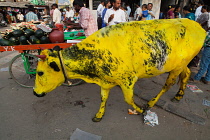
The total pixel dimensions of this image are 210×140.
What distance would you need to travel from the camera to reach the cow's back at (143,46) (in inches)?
78.9

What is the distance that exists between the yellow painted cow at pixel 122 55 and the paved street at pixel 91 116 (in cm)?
72

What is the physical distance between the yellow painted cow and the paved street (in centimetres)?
72

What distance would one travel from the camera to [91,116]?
284cm

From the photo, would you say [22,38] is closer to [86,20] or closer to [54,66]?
[86,20]

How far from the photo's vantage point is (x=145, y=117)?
8.86 feet

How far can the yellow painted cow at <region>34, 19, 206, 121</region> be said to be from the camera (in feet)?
6.57

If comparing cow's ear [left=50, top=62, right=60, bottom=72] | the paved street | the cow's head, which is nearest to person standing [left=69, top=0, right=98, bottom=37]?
the paved street

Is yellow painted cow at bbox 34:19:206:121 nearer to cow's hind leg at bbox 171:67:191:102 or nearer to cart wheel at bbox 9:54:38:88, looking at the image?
→ cow's hind leg at bbox 171:67:191:102

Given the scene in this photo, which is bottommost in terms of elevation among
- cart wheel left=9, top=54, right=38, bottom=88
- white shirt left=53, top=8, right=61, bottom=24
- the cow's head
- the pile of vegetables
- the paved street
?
the paved street

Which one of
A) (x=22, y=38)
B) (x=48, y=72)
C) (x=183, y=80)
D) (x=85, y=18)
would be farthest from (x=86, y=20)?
(x=183, y=80)

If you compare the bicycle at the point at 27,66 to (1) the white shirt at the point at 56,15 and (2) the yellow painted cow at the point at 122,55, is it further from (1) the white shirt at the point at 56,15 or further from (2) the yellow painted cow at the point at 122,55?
(1) the white shirt at the point at 56,15

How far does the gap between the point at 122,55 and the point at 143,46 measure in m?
0.36

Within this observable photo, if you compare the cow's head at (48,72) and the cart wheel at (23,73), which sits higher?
the cow's head at (48,72)

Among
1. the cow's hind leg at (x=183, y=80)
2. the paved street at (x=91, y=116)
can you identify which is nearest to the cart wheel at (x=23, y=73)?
the paved street at (x=91, y=116)
